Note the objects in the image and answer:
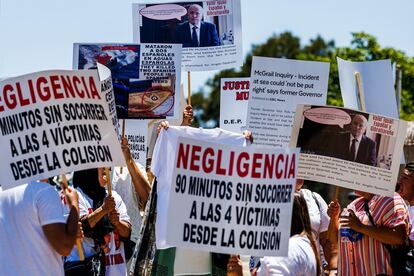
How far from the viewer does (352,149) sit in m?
7.43

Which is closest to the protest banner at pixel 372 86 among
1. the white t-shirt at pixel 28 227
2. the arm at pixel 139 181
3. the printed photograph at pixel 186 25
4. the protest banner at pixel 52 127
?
the arm at pixel 139 181

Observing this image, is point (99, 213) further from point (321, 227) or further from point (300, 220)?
point (321, 227)

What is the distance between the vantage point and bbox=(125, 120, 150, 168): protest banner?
1045 cm

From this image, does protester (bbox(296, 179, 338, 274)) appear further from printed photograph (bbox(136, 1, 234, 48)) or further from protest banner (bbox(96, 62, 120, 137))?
printed photograph (bbox(136, 1, 234, 48))

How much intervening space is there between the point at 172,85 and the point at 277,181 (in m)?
3.23

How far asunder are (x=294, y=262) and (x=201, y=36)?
4.49 m

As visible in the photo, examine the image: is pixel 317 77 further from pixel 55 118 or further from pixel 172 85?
pixel 55 118

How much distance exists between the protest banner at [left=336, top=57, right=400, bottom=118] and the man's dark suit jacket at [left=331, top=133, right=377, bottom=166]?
1064 millimetres

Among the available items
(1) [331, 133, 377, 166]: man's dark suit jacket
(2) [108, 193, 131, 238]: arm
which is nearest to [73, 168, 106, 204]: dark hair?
(2) [108, 193, 131, 238]: arm

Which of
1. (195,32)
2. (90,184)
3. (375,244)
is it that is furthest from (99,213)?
(195,32)

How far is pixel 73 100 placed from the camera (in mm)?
6809

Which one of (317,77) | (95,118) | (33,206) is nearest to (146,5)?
(317,77)

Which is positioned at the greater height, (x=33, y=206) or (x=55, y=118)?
(x=55, y=118)

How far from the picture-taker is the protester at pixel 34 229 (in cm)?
639
